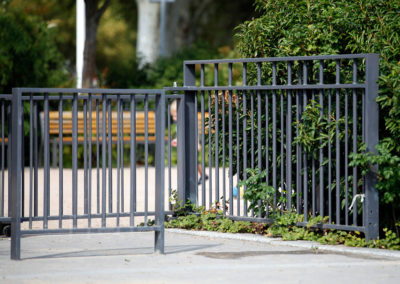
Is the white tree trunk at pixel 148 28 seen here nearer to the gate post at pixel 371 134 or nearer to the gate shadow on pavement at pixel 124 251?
the gate shadow on pavement at pixel 124 251

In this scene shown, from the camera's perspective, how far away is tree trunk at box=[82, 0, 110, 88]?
21.0 m

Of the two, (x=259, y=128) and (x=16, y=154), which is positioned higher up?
(x=259, y=128)

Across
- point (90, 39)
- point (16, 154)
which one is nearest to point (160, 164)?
point (16, 154)

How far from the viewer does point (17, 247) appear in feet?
24.0

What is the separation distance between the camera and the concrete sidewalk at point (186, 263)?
21.5 feet

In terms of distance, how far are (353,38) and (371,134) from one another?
41.7 inches

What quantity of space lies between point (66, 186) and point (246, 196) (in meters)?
7.11

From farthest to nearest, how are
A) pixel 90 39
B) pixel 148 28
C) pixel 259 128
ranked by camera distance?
pixel 148 28, pixel 90 39, pixel 259 128

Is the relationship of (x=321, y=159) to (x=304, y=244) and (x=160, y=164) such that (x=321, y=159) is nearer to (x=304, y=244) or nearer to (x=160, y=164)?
(x=304, y=244)

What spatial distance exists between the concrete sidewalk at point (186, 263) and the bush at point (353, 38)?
2.70ft

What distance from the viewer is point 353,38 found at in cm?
844

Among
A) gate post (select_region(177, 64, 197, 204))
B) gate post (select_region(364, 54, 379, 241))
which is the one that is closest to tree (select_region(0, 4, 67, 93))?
gate post (select_region(177, 64, 197, 204))

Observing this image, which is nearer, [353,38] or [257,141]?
[353,38]

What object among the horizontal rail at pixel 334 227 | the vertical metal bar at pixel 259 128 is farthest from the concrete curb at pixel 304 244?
the vertical metal bar at pixel 259 128
